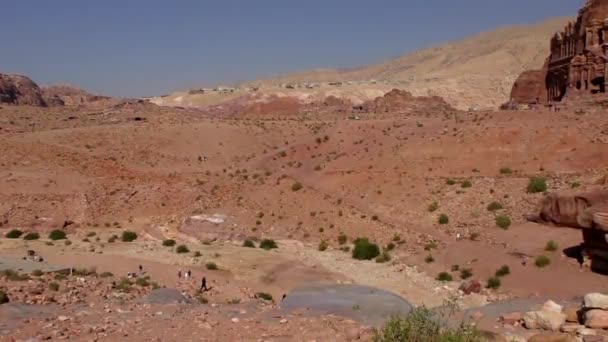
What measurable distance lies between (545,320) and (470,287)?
705 centimetres

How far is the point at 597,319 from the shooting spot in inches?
401

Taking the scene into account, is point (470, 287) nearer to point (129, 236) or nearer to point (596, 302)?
point (596, 302)

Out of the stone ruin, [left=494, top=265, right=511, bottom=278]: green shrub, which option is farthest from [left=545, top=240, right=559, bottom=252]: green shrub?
the stone ruin

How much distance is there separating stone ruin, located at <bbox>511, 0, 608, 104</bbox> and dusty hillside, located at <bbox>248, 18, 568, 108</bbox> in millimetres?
34743

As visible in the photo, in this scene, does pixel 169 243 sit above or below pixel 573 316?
below

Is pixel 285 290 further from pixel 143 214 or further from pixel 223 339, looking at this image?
pixel 143 214

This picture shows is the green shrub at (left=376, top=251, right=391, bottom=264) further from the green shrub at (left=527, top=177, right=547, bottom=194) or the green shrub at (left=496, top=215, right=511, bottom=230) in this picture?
the green shrub at (left=527, top=177, right=547, bottom=194)

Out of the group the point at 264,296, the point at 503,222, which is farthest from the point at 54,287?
the point at 503,222

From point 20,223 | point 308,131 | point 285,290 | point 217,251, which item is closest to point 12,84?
point 308,131

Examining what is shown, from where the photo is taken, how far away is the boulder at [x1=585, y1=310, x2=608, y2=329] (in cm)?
1012

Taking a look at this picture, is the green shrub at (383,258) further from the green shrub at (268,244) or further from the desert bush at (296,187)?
the desert bush at (296,187)

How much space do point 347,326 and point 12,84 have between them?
3211 inches

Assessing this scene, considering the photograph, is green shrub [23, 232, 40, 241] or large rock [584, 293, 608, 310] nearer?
large rock [584, 293, 608, 310]

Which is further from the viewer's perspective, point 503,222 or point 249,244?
point 249,244
